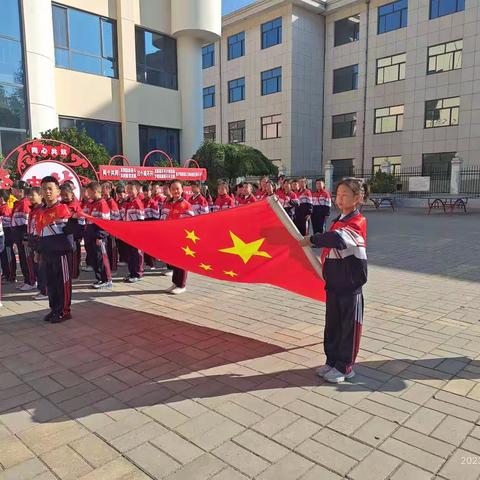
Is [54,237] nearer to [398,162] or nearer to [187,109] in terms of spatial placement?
[187,109]

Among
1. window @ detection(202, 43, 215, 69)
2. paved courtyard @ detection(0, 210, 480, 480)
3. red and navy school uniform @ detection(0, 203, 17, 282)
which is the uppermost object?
window @ detection(202, 43, 215, 69)

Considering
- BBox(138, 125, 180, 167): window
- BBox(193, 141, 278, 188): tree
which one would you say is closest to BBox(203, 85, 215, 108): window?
BBox(193, 141, 278, 188): tree

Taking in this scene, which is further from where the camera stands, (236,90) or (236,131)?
(236,131)

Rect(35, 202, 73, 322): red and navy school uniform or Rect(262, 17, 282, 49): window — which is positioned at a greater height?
Rect(262, 17, 282, 49): window

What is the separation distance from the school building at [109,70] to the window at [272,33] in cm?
1966

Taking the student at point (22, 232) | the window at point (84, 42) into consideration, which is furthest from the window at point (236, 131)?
the student at point (22, 232)

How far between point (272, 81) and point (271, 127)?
3.67m

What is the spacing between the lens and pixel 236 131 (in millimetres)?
40531

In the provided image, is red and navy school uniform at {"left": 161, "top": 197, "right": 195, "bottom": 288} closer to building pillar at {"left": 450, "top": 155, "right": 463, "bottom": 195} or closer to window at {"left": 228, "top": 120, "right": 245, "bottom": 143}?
building pillar at {"left": 450, "top": 155, "right": 463, "bottom": 195}

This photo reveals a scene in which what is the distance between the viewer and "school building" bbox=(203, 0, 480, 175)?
3016 cm

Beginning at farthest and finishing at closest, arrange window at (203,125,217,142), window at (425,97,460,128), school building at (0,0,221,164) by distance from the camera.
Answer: window at (203,125,217,142)
window at (425,97,460,128)
school building at (0,0,221,164)

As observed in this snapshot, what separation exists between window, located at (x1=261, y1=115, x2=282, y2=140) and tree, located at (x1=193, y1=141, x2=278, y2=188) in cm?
1410

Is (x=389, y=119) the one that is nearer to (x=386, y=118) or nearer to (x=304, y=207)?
(x=386, y=118)

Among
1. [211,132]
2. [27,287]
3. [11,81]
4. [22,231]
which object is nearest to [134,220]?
[22,231]
